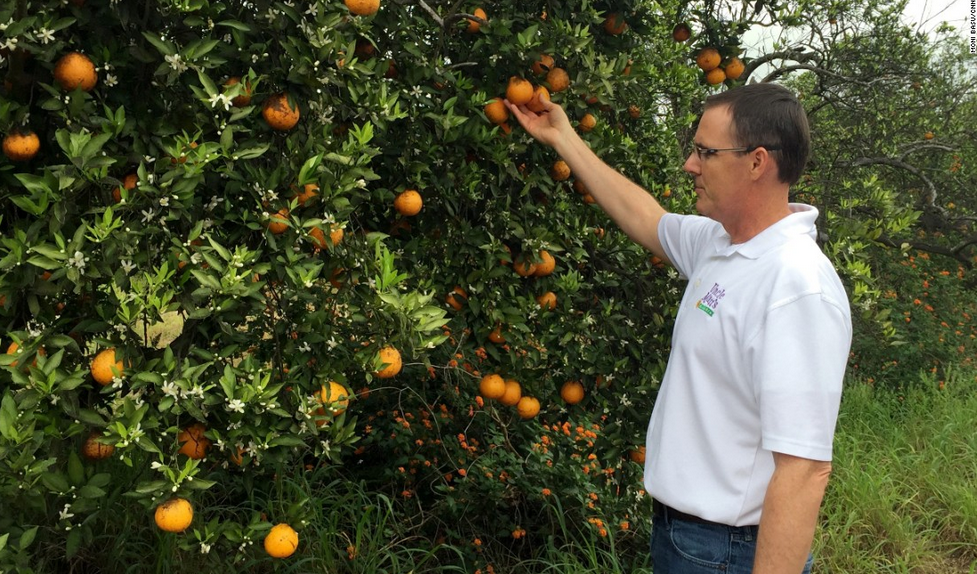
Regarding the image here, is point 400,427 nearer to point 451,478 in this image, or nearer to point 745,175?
point 451,478

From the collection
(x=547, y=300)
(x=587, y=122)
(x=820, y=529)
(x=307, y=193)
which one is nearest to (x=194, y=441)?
(x=307, y=193)

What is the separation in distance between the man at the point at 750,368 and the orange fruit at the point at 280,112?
2.97 feet

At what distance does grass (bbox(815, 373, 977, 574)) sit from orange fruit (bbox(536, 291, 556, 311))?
2.26 m

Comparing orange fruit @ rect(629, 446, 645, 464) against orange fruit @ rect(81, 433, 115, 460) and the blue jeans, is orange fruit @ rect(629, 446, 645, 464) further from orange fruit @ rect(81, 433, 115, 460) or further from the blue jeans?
orange fruit @ rect(81, 433, 115, 460)

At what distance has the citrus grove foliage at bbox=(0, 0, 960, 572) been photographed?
174 centimetres

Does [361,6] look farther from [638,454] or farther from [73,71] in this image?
[638,454]

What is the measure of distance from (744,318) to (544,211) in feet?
3.40

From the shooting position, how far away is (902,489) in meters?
4.87

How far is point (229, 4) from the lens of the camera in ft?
6.74

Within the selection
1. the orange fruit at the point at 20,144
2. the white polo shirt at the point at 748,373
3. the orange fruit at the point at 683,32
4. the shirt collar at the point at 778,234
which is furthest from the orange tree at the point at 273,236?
the shirt collar at the point at 778,234

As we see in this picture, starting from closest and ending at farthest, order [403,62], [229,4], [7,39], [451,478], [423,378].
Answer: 1. [7,39]
2. [229,4]
3. [403,62]
4. [423,378]
5. [451,478]

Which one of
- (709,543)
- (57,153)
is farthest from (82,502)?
(709,543)

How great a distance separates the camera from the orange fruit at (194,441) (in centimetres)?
187

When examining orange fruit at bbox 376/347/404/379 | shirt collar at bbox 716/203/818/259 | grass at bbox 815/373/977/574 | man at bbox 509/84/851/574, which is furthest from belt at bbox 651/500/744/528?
grass at bbox 815/373/977/574
